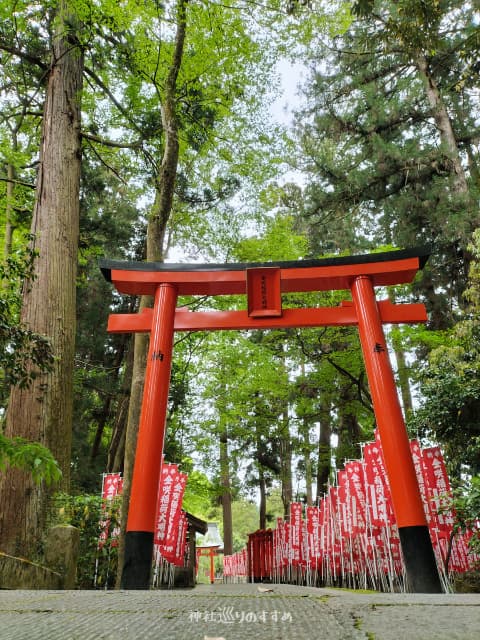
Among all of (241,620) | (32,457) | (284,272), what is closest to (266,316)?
(284,272)

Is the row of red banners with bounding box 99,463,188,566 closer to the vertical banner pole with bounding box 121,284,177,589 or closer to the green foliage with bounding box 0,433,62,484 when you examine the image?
the vertical banner pole with bounding box 121,284,177,589

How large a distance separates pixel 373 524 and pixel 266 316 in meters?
4.00

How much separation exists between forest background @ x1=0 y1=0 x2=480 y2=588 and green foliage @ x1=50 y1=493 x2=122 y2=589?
150mm

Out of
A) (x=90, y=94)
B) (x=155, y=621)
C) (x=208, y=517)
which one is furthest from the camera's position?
(x=208, y=517)

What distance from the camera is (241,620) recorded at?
1432mm

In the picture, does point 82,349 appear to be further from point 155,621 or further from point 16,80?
point 155,621

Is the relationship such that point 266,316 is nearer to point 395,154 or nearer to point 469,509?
point 469,509

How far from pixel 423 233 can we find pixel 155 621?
46.7ft

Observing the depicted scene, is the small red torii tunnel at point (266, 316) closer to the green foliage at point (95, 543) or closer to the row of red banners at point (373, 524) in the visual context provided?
the green foliage at point (95, 543)

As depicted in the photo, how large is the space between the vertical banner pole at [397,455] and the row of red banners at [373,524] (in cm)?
156

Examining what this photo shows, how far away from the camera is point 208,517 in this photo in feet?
109

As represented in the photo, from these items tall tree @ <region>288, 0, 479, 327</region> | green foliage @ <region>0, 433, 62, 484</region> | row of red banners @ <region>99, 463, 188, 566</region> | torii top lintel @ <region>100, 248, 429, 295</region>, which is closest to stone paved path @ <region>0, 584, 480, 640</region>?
green foliage @ <region>0, 433, 62, 484</region>

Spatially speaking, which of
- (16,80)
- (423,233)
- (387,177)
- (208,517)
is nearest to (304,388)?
(423,233)

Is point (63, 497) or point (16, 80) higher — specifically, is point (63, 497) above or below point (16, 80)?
below
